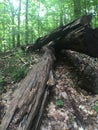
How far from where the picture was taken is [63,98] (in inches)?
225

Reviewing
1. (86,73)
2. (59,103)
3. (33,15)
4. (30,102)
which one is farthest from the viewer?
(33,15)

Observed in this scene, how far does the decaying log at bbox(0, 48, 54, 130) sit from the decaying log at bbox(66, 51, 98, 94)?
114 cm

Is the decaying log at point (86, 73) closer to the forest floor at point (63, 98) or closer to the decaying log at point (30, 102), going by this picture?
the forest floor at point (63, 98)

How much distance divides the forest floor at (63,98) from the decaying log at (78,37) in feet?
2.11

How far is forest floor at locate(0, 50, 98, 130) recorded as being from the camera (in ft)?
16.1

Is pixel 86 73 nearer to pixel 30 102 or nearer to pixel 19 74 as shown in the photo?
pixel 19 74

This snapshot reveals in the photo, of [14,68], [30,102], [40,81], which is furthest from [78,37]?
[30,102]

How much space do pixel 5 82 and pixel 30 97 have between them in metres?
1.92

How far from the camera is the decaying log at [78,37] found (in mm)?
6652

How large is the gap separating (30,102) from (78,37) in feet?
10.0

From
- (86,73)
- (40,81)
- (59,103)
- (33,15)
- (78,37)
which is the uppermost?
(33,15)

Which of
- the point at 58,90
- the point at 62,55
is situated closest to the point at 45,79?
the point at 58,90

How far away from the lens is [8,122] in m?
4.00

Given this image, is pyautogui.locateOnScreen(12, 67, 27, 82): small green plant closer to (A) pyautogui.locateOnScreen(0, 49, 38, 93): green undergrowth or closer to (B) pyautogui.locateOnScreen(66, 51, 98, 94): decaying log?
(A) pyautogui.locateOnScreen(0, 49, 38, 93): green undergrowth
